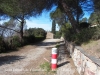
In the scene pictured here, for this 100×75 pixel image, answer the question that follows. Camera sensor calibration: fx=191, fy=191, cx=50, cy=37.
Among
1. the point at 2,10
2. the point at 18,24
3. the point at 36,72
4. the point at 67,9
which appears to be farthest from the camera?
the point at 18,24

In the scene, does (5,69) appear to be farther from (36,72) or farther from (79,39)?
(79,39)

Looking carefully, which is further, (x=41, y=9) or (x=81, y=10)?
(x=81, y=10)

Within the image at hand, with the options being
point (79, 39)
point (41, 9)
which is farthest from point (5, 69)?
point (41, 9)

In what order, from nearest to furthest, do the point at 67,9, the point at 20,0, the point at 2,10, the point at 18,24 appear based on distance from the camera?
the point at 20,0 → the point at 67,9 → the point at 2,10 → the point at 18,24

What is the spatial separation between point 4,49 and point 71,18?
20.0 ft

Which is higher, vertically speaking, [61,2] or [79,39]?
[61,2]

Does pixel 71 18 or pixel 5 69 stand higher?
pixel 71 18

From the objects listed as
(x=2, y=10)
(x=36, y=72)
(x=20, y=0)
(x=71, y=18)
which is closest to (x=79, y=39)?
(x=71, y=18)

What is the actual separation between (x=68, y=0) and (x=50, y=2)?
1.70 metres

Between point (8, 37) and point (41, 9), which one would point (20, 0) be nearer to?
point (41, 9)

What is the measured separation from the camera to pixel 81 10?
18.0 meters

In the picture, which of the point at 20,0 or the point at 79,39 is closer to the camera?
the point at 79,39

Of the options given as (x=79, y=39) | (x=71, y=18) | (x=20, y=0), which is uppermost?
(x=20, y=0)

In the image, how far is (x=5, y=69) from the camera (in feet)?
27.8
